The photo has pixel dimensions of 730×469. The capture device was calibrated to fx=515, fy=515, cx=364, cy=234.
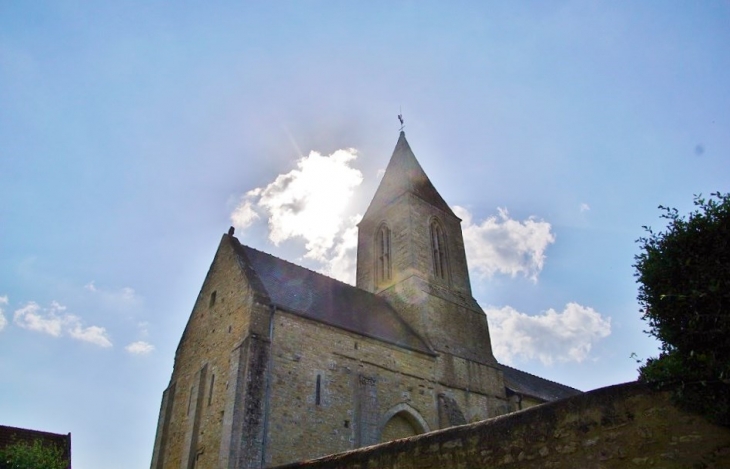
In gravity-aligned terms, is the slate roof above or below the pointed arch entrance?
above

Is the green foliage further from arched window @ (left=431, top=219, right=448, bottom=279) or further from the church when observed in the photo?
arched window @ (left=431, top=219, right=448, bottom=279)

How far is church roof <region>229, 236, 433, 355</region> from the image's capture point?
59.5 ft

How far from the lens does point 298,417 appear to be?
15.5 meters

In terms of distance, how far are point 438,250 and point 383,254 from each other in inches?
109

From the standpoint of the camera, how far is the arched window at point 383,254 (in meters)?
25.5

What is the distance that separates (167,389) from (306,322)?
7179 mm

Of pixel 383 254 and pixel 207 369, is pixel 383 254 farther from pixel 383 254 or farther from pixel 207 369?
pixel 207 369

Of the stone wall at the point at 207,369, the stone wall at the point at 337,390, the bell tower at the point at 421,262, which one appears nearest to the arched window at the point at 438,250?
the bell tower at the point at 421,262

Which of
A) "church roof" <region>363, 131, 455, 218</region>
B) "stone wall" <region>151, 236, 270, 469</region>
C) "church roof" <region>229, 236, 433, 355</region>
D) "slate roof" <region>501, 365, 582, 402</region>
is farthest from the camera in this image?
"church roof" <region>363, 131, 455, 218</region>

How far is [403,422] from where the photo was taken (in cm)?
1834

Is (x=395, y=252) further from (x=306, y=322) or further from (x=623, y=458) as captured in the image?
(x=623, y=458)

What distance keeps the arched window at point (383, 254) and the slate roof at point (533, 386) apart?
24.7ft

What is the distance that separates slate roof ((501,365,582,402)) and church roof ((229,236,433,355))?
6.27 meters

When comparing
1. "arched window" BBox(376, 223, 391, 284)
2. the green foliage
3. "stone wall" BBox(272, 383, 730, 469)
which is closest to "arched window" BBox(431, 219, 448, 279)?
"arched window" BBox(376, 223, 391, 284)
